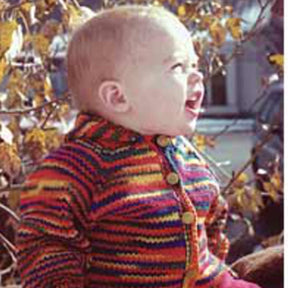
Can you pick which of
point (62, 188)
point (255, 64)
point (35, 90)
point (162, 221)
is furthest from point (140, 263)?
point (255, 64)

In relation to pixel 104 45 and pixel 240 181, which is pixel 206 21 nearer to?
pixel 240 181

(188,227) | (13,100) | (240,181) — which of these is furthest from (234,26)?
(188,227)

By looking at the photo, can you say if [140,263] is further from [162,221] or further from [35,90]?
[35,90]

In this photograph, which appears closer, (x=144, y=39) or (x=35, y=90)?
(x=144, y=39)

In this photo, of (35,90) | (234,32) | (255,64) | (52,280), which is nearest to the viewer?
(52,280)

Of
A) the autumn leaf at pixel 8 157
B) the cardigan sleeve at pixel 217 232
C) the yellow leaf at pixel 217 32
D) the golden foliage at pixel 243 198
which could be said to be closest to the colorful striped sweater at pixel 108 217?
the cardigan sleeve at pixel 217 232

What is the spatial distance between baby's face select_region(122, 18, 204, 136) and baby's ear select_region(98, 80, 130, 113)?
0.01 metres

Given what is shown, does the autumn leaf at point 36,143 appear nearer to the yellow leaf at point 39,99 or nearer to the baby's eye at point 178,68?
the yellow leaf at point 39,99

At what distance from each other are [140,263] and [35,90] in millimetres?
2101

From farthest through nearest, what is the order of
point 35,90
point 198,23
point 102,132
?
point 198,23 → point 35,90 → point 102,132

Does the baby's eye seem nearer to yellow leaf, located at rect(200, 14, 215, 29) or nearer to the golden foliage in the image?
the golden foliage

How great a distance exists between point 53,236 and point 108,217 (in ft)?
0.38

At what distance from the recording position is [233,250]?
4.96 m

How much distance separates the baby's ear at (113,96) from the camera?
165 centimetres
